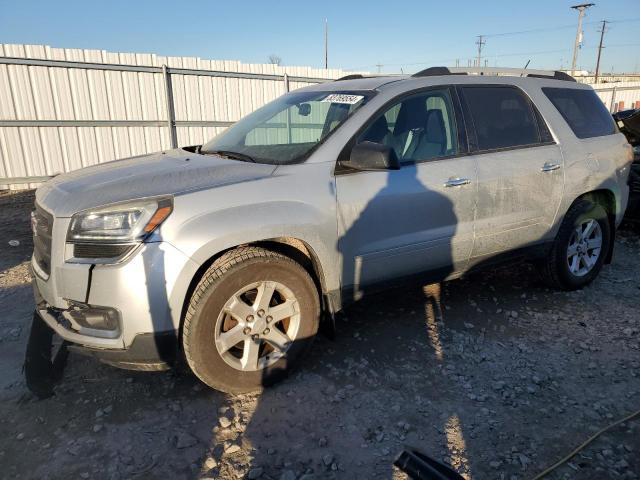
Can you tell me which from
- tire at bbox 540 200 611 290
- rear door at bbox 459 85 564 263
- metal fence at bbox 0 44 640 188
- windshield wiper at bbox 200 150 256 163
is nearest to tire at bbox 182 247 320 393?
windshield wiper at bbox 200 150 256 163

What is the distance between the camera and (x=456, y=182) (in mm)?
3244

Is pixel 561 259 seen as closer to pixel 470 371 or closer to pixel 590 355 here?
pixel 590 355

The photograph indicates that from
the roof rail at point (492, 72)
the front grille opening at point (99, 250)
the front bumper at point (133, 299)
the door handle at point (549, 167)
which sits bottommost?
the front bumper at point (133, 299)

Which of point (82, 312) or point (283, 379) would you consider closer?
point (82, 312)

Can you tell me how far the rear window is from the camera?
3.96 metres

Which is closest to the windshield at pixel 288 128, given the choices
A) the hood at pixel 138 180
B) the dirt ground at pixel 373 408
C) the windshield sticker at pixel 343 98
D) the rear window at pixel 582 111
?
the windshield sticker at pixel 343 98

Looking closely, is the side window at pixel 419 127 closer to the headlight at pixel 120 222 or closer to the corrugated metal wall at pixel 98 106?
the headlight at pixel 120 222

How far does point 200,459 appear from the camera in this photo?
7.52 feet

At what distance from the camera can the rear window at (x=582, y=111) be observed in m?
3.96

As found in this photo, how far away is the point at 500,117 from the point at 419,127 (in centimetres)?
78

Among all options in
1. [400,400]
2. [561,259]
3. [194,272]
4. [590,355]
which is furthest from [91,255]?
[561,259]

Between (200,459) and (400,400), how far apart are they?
1.16 m

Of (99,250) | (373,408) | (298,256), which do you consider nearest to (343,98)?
(298,256)

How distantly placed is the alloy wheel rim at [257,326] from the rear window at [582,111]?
2925 mm
